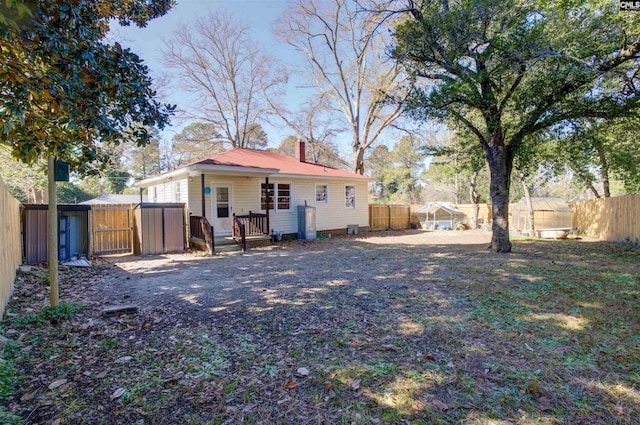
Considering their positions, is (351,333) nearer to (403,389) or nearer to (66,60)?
(403,389)

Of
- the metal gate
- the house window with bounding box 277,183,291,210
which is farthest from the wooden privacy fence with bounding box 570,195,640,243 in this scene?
the metal gate

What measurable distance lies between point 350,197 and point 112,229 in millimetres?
11099

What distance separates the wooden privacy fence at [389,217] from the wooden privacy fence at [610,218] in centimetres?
900

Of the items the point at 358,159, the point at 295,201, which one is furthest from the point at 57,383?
the point at 358,159

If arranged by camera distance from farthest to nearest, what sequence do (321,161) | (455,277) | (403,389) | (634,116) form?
(321,161) → (634,116) → (455,277) → (403,389)

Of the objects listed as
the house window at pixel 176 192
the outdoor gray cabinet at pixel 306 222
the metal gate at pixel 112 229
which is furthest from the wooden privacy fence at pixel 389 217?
the metal gate at pixel 112 229

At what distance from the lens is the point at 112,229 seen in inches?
416

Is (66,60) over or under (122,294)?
over

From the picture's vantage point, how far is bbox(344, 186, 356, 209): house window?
1742cm

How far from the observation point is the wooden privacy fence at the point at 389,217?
64.3ft

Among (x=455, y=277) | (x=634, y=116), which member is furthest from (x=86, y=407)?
(x=634, y=116)

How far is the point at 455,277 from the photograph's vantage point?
6.54 meters

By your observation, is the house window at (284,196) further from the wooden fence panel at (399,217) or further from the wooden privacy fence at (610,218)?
the wooden privacy fence at (610,218)

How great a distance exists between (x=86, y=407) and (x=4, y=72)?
311cm
